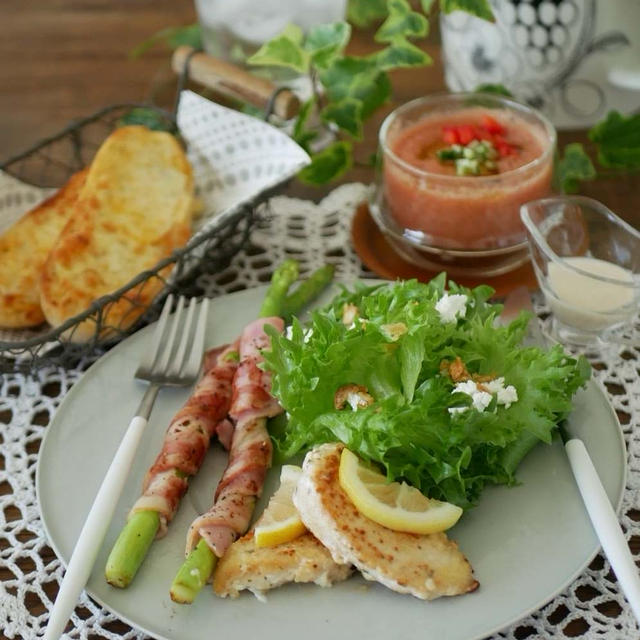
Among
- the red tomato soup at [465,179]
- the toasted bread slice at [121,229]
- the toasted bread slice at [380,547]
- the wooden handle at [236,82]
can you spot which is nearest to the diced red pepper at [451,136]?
the red tomato soup at [465,179]

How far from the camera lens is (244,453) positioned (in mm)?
2035

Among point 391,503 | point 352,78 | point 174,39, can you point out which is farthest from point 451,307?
Result: point 174,39

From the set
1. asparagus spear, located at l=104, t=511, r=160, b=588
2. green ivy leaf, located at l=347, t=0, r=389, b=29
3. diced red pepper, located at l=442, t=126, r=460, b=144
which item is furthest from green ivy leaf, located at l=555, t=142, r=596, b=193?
asparagus spear, located at l=104, t=511, r=160, b=588

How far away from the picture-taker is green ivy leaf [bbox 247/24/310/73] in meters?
2.92

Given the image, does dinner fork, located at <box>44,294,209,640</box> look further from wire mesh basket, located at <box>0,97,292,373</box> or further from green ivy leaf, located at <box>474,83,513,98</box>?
green ivy leaf, located at <box>474,83,513,98</box>

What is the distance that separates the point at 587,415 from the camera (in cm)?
211

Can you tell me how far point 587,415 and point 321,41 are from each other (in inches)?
57.8

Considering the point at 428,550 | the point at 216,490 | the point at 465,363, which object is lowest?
the point at 216,490

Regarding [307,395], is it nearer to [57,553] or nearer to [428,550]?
[428,550]

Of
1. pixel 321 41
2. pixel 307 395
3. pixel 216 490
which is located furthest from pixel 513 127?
pixel 216 490

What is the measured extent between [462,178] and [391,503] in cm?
106

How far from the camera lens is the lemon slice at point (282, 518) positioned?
1800mm

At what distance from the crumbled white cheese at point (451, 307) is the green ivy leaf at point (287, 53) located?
3.80ft

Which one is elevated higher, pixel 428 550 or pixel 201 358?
pixel 428 550
